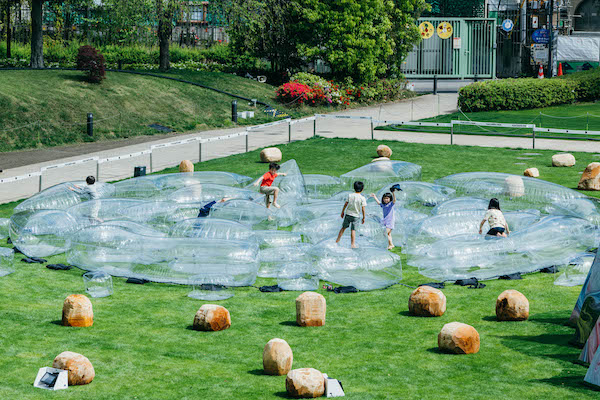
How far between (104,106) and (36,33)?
6.45 m

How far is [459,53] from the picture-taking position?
2190 inches

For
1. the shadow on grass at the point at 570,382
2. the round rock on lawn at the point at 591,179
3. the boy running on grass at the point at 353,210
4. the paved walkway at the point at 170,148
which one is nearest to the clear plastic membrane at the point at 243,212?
the boy running on grass at the point at 353,210

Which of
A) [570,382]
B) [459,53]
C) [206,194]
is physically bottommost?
[570,382]

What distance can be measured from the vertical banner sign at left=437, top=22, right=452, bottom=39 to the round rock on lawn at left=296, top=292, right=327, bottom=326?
42.2 m

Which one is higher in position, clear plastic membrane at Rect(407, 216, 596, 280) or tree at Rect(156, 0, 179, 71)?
tree at Rect(156, 0, 179, 71)

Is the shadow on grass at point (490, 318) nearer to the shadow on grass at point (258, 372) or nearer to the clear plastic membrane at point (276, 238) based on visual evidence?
the shadow on grass at point (258, 372)

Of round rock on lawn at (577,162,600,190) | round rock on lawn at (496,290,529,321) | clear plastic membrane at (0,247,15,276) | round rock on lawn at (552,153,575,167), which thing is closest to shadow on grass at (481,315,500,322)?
round rock on lawn at (496,290,529,321)

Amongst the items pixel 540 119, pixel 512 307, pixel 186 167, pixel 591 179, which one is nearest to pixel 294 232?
pixel 512 307

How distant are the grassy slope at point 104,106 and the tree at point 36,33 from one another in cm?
211

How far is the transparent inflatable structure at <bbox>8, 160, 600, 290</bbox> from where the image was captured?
1597 cm

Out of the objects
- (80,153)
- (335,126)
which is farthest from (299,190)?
(335,126)

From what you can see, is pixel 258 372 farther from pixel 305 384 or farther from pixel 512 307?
pixel 512 307

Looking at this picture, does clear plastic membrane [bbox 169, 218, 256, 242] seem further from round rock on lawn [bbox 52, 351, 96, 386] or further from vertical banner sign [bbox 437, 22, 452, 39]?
vertical banner sign [bbox 437, 22, 452, 39]

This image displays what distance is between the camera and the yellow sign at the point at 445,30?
5297 cm
